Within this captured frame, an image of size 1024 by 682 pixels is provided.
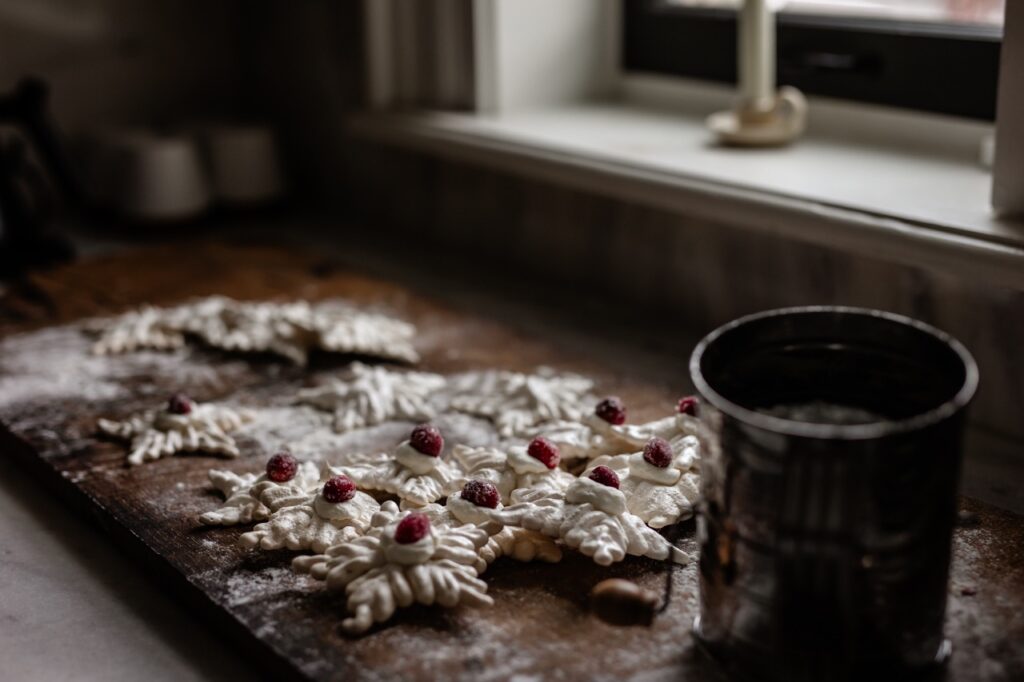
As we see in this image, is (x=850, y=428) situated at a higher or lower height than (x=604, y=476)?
higher

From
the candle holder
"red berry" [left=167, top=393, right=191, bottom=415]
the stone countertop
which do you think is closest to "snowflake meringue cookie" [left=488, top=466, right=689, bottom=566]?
the stone countertop

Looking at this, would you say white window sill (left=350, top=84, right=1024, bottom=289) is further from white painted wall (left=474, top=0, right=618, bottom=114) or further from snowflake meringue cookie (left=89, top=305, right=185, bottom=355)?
snowflake meringue cookie (left=89, top=305, right=185, bottom=355)

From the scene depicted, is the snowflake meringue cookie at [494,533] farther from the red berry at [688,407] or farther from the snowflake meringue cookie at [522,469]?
the red berry at [688,407]

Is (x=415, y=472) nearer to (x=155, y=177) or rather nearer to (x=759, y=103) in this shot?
(x=759, y=103)

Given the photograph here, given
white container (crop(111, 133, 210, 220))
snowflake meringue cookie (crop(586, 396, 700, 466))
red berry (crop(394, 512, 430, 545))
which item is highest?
white container (crop(111, 133, 210, 220))

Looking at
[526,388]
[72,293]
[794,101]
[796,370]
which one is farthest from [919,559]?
[72,293]

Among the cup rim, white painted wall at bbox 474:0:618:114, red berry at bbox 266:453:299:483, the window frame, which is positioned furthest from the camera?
white painted wall at bbox 474:0:618:114

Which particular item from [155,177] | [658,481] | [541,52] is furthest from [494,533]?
[155,177]
